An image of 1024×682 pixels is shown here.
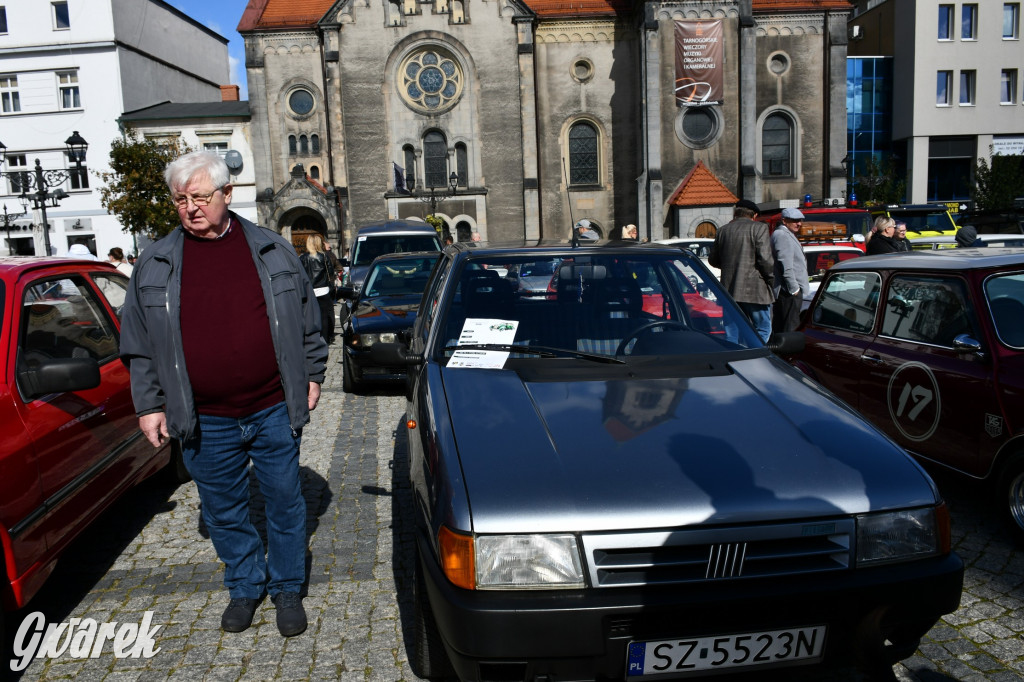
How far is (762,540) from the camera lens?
2.37 metres

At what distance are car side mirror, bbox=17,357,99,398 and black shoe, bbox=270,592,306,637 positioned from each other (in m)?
1.33

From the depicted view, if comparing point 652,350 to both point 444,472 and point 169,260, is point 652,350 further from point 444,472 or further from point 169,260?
point 169,260

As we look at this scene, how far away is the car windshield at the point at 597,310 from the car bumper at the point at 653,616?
136cm

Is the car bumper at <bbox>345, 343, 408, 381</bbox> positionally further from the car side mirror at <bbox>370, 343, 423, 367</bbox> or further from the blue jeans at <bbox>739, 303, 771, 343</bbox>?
the car side mirror at <bbox>370, 343, 423, 367</bbox>

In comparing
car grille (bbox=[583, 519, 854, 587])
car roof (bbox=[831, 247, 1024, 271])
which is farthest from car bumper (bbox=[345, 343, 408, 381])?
car grille (bbox=[583, 519, 854, 587])

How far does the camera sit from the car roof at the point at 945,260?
4617mm

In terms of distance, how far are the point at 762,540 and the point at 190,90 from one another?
53629 mm

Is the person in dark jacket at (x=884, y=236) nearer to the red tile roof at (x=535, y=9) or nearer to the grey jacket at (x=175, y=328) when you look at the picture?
the grey jacket at (x=175, y=328)

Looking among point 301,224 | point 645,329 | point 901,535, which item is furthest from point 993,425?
point 301,224

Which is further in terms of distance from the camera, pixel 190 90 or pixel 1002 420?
pixel 190 90

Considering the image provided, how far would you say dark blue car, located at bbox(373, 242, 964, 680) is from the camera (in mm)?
2297

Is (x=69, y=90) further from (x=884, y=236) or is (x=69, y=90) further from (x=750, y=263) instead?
(x=750, y=263)

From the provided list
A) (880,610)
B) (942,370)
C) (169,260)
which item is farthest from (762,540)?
(942,370)

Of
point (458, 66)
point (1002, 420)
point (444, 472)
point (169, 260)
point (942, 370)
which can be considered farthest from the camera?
point (458, 66)
